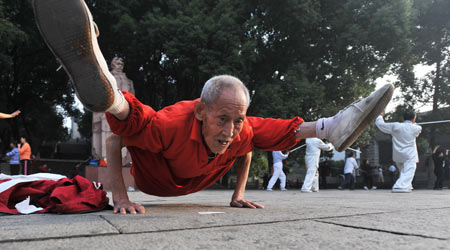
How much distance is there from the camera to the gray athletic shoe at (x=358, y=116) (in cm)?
311

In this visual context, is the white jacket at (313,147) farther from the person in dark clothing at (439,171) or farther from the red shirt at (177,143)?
the red shirt at (177,143)

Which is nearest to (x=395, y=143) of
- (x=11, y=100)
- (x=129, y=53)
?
(x=129, y=53)

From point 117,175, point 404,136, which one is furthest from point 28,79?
point 117,175

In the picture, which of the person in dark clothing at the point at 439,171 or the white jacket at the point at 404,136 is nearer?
the white jacket at the point at 404,136

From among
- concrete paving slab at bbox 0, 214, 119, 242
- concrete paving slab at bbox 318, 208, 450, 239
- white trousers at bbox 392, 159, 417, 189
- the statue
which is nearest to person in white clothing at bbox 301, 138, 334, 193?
white trousers at bbox 392, 159, 417, 189

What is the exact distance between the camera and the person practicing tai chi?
2.27 metres

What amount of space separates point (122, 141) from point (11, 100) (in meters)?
19.7

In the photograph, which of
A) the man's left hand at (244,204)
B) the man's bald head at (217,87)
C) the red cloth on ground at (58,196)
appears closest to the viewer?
the man's bald head at (217,87)

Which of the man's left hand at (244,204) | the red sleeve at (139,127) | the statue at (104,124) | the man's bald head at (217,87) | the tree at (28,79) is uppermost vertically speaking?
the tree at (28,79)

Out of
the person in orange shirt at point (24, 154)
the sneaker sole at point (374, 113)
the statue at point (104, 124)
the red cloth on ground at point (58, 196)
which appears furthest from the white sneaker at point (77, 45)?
the person in orange shirt at point (24, 154)

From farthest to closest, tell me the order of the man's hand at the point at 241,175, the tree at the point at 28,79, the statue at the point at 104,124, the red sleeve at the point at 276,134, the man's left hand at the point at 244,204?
the tree at the point at 28,79 → the statue at the point at 104,124 → the man's hand at the point at 241,175 → the man's left hand at the point at 244,204 → the red sleeve at the point at 276,134

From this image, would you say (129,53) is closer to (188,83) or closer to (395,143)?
(188,83)

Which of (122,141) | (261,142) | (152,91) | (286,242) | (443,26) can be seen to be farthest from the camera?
(443,26)

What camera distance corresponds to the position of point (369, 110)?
3.12 m
